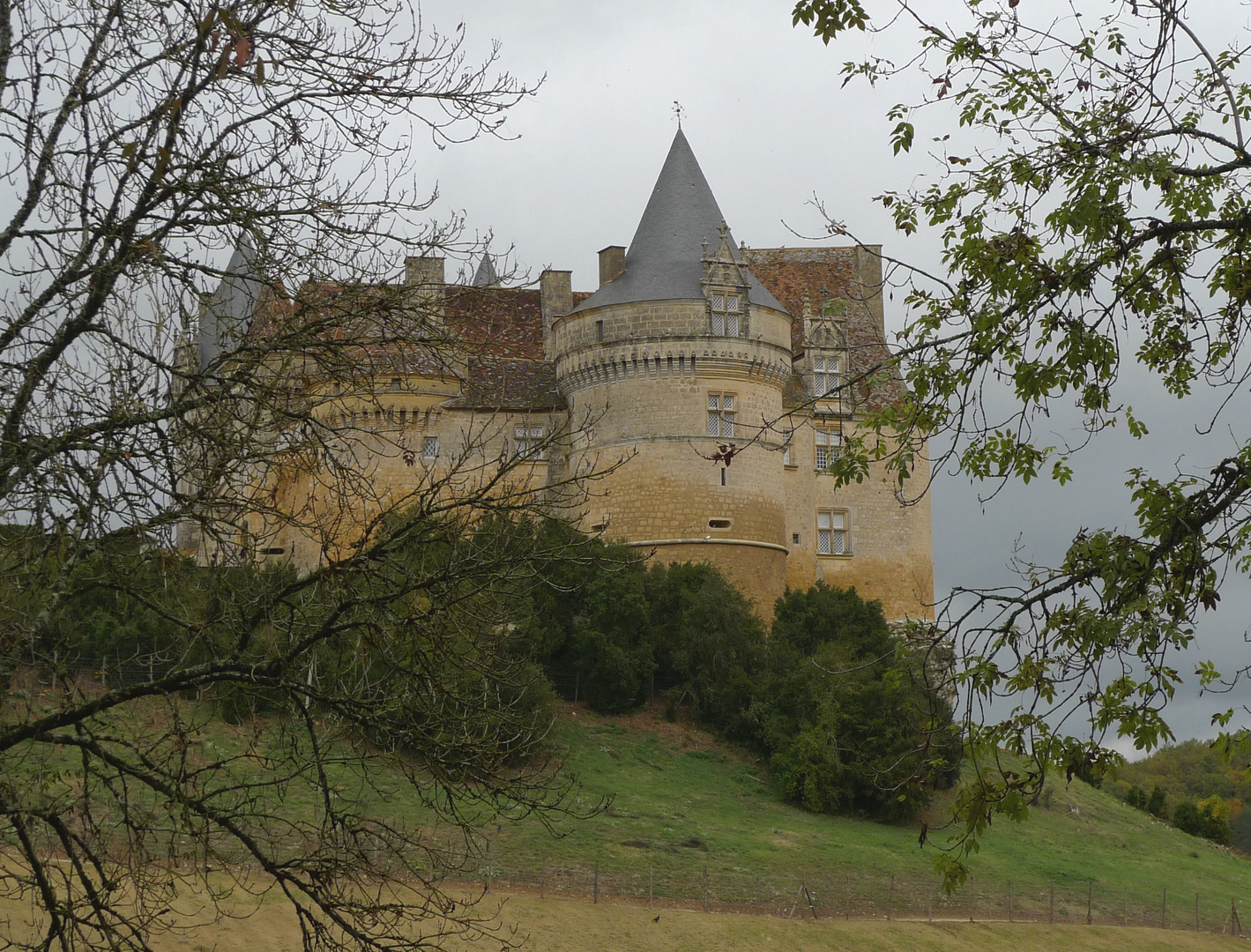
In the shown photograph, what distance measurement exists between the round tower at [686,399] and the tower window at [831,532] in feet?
6.57

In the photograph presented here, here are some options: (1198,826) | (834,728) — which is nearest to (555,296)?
(834,728)

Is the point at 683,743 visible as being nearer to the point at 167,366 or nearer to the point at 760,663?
the point at 760,663

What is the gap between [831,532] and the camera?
35312mm

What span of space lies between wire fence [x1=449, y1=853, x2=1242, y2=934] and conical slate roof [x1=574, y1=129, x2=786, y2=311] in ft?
47.7

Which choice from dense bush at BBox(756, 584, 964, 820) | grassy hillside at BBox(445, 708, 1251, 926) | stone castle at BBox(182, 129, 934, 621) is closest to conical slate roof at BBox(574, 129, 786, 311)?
stone castle at BBox(182, 129, 934, 621)

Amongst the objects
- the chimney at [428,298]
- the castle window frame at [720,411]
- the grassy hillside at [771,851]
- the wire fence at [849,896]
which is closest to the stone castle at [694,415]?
the castle window frame at [720,411]

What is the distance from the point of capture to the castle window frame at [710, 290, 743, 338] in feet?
108

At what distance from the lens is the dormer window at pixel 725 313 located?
32812mm

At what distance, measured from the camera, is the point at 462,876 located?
2094 centimetres

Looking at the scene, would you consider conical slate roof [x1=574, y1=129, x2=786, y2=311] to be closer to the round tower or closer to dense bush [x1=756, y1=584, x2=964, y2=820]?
the round tower

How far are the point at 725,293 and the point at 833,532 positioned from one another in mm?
6678

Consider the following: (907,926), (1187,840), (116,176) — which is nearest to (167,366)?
(116,176)

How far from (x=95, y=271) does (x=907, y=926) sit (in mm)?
18041

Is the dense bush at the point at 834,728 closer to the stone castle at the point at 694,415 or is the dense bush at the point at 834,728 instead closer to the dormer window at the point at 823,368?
the stone castle at the point at 694,415
